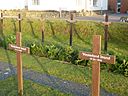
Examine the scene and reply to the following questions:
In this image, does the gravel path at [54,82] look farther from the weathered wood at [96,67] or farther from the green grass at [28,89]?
the weathered wood at [96,67]

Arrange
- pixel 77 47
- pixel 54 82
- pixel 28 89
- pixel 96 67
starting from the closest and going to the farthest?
pixel 96 67, pixel 28 89, pixel 54 82, pixel 77 47

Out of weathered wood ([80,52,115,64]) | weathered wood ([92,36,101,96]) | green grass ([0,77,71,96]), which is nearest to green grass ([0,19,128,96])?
green grass ([0,77,71,96])

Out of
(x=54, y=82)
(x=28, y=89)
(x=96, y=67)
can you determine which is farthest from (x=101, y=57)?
(x=54, y=82)

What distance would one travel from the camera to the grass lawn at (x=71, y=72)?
9508mm

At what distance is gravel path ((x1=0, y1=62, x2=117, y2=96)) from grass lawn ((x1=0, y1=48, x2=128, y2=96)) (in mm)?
309

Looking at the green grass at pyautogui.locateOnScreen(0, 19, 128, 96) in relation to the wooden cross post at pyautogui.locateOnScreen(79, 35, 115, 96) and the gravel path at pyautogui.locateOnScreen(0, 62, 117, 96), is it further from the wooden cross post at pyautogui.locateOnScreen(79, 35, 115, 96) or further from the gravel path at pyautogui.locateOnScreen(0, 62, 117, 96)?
the wooden cross post at pyautogui.locateOnScreen(79, 35, 115, 96)

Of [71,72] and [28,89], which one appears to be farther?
[71,72]

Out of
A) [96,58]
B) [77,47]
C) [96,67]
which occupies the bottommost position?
[77,47]

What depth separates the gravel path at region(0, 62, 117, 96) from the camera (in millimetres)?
9039

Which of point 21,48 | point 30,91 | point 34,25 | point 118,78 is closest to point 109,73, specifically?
point 118,78

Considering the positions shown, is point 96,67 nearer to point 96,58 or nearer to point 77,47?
point 96,58

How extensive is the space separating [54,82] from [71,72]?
49.3 inches

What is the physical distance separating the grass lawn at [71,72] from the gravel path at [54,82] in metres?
0.31

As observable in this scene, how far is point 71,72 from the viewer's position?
11.0 meters
